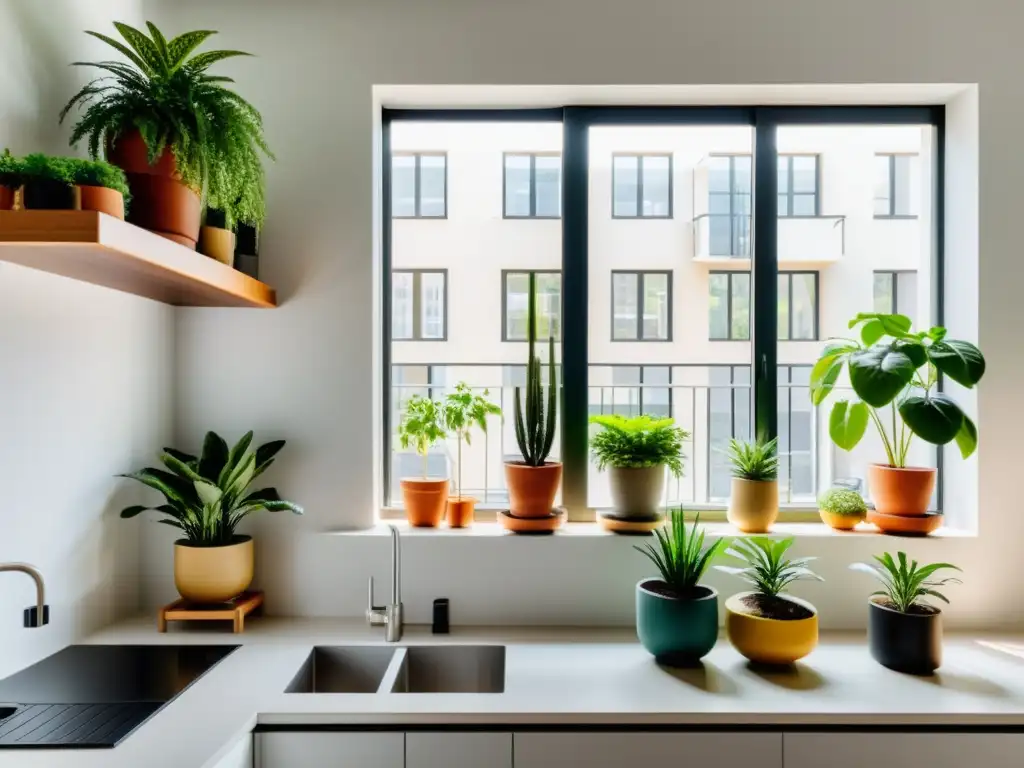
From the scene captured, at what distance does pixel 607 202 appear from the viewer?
221 cm

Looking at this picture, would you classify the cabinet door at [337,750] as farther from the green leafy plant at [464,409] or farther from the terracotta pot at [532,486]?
the green leafy plant at [464,409]

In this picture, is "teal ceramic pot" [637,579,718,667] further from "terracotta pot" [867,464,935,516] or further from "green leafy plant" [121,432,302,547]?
"green leafy plant" [121,432,302,547]

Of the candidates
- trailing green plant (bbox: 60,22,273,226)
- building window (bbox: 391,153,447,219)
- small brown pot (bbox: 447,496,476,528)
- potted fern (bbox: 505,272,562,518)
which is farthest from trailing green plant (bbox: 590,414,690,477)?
trailing green plant (bbox: 60,22,273,226)

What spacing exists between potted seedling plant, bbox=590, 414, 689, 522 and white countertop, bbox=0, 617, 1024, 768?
428 mm

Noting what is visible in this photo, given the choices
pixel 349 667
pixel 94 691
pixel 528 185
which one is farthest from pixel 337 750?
pixel 528 185

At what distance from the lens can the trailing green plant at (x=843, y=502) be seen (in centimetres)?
194

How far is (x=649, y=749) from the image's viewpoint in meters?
1.33

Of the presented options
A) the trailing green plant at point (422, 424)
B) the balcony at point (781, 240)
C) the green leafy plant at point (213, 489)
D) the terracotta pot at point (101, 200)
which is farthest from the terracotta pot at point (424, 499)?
the balcony at point (781, 240)

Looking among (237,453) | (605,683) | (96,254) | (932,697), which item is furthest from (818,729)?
(96,254)

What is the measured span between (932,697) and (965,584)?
644mm

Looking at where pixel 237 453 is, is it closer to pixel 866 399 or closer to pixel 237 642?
pixel 237 642

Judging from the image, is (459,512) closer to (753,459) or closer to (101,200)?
(753,459)

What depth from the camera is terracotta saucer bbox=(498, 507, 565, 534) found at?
1.91 meters

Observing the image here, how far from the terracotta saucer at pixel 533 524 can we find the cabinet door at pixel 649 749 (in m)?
0.65
